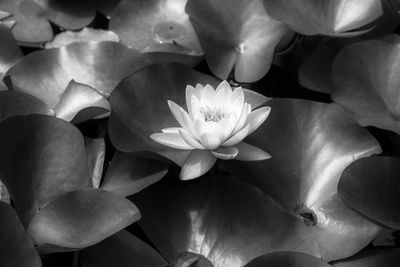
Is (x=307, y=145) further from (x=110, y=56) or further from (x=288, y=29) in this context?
(x=110, y=56)

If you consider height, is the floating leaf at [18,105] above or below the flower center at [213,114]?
below

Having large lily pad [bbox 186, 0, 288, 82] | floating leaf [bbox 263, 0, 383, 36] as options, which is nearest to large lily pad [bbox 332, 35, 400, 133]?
floating leaf [bbox 263, 0, 383, 36]

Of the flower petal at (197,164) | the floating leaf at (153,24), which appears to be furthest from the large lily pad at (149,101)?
the floating leaf at (153,24)

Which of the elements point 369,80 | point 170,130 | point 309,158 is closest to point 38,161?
point 170,130

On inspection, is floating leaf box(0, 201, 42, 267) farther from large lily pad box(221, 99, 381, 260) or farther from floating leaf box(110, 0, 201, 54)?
floating leaf box(110, 0, 201, 54)

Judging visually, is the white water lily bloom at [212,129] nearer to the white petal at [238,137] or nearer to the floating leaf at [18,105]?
the white petal at [238,137]

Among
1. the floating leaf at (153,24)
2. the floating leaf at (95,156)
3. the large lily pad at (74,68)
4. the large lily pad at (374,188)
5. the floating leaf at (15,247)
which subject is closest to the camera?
the floating leaf at (15,247)
